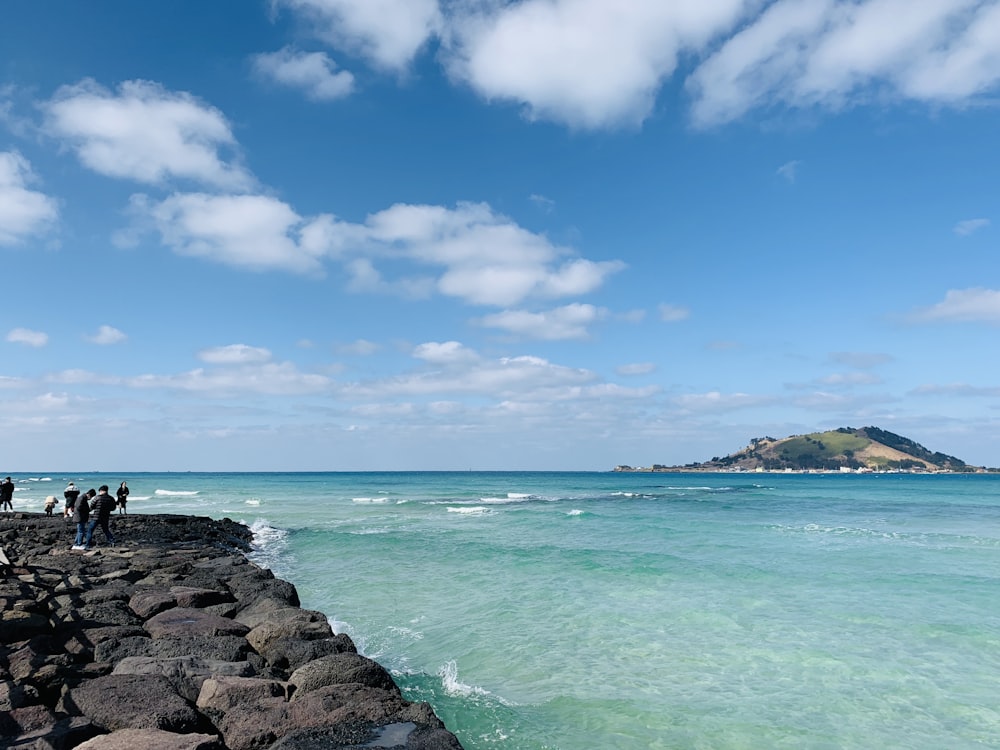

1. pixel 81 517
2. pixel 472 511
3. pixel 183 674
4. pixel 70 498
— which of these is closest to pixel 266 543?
pixel 81 517

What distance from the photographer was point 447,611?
13.5 metres

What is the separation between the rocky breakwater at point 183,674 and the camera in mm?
5832

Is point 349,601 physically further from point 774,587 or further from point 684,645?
point 774,587

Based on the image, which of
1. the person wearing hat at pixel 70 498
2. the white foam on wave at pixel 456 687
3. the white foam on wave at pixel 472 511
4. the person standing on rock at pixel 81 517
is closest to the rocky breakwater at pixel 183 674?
the white foam on wave at pixel 456 687

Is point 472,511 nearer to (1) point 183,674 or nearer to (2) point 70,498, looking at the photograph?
(2) point 70,498

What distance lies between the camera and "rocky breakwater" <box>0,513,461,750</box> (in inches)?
230

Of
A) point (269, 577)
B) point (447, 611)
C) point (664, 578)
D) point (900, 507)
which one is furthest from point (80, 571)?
point (900, 507)

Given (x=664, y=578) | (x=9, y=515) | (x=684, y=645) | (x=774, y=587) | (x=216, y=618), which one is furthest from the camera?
(x=9, y=515)

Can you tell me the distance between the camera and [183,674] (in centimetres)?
741

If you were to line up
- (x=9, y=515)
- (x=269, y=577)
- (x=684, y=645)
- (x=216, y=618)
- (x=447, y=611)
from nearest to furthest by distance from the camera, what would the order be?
(x=216, y=618) → (x=684, y=645) → (x=447, y=611) → (x=269, y=577) → (x=9, y=515)

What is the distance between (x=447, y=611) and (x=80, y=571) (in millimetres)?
8247

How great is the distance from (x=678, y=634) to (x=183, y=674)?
8087mm

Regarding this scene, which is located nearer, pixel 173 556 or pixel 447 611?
pixel 447 611

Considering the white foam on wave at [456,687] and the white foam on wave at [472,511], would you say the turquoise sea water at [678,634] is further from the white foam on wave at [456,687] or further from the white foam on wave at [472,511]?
the white foam on wave at [472,511]
